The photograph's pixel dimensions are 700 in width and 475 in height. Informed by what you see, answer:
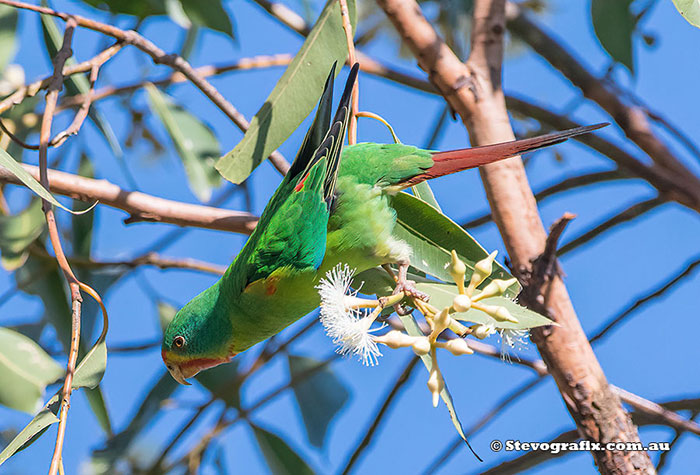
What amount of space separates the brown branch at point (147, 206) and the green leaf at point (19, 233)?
0.28 m

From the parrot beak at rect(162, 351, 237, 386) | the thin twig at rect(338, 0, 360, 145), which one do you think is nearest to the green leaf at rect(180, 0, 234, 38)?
the thin twig at rect(338, 0, 360, 145)

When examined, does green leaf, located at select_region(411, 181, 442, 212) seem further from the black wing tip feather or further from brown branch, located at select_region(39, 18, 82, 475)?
brown branch, located at select_region(39, 18, 82, 475)

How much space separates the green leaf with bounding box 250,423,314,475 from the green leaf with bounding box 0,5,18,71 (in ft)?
4.49

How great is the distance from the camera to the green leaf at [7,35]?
196cm

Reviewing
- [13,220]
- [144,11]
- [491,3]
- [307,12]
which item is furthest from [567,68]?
[13,220]

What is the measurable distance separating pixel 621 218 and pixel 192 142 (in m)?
1.40

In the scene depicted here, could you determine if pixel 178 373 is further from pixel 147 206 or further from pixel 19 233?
pixel 19 233

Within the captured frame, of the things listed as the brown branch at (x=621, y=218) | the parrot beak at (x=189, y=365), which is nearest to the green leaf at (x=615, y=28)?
the brown branch at (x=621, y=218)

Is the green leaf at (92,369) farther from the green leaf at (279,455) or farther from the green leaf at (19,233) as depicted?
the green leaf at (279,455)

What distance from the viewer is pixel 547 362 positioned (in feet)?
5.24

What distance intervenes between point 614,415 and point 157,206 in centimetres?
118

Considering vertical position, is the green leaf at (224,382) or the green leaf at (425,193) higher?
the green leaf at (224,382)

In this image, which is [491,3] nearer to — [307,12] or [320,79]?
[320,79]

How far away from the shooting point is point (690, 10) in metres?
1.26
